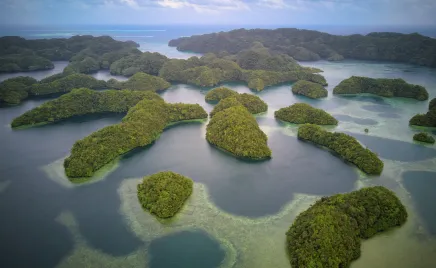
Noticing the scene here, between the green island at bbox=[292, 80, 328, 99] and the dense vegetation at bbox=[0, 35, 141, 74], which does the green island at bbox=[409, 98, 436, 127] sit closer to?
the green island at bbox=[292, 80, 328, 99]

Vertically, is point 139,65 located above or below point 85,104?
above

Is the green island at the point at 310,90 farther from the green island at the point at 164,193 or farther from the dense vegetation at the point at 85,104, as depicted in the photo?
the green island at the point at 164,193

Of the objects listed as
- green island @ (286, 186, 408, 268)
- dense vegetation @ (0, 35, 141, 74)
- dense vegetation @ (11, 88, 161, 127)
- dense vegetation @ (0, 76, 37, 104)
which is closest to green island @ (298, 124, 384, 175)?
green island @ (286, 186, 408, 268)

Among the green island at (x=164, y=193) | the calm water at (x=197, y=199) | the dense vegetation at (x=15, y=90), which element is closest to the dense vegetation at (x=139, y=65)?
the dense vegetation at (x=15, y=90)

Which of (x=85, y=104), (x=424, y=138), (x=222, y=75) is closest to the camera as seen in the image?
(x=424, y=138)

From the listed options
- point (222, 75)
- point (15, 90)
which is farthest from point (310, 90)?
point (15, 90)

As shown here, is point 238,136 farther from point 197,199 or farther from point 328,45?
point 328,45

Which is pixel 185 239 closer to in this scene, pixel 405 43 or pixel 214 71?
pixel 214 71
